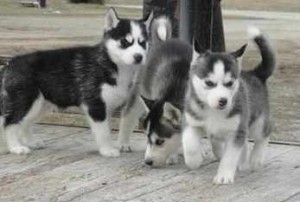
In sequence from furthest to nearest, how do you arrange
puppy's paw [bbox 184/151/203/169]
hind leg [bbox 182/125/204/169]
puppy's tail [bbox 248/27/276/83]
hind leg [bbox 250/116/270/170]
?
1. puppy's tail [bbox 248/27/276/83]
2. hind leg [bbox 250/116/270/170]
3. puppy's paw [bbox 184/151/203/169]
4. hind leg [bbox 182/125/204/169]

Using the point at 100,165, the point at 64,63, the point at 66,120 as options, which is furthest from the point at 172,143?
the point at 66,120

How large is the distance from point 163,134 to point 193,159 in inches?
16.2

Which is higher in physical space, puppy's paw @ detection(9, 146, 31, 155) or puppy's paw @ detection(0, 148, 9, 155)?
puppy's paw @ detection(9, 146, 31, 155)

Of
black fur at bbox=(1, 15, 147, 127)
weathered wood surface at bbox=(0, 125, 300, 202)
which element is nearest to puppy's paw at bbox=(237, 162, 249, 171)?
weathered wood surface at bbox=(0, 125, 300, 202)

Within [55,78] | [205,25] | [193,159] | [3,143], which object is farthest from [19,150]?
[205,25]

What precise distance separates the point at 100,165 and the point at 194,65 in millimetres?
1415

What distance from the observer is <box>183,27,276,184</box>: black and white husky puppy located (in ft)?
21.9

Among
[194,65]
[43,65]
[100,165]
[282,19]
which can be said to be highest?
[194,65]

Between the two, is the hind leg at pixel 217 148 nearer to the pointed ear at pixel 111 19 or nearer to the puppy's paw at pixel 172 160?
the puppy's paw at pixel 172 160

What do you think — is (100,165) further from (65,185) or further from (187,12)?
(187,12)

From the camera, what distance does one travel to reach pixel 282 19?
29906 mm

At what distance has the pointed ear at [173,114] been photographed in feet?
24.7

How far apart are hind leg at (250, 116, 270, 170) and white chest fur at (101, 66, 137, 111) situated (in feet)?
4.33

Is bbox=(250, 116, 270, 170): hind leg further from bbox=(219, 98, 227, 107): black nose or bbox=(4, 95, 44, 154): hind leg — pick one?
bbox=(4, 95, 44, 154): hind leg
